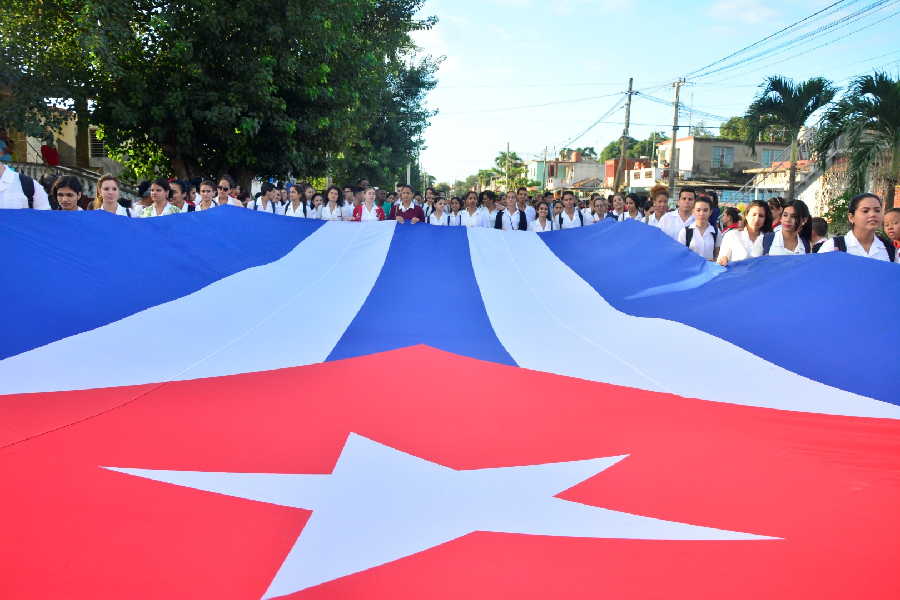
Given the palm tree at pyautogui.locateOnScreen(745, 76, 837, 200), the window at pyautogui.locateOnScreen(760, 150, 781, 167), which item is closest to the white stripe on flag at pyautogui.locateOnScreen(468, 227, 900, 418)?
the palm tree at pyautogui.locateOnScreen(745, 76, 837, 200)

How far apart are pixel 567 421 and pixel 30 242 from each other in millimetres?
2879

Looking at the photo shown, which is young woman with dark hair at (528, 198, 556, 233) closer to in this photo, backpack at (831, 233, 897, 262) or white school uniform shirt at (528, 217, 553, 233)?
white school uniform shirt at (528, 217, 553, 233)

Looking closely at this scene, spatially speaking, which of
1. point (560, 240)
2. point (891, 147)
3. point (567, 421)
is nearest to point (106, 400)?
point (567, 421)

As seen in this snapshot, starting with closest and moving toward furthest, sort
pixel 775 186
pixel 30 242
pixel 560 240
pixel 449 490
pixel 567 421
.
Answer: pixel 449 490, pixel 567 421, pixel 30 242, pixel 560 240, pixel 775 186

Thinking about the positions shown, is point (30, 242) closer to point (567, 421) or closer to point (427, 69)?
point (567, 421)

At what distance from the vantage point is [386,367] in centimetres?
306

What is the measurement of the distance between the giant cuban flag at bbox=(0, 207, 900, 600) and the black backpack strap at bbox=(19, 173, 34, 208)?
28.0 inches

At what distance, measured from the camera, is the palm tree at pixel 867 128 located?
1027 cm

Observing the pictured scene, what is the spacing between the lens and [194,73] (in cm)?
1037

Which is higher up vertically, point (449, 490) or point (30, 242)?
point (30, 242)

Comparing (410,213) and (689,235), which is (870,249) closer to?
(689,235)

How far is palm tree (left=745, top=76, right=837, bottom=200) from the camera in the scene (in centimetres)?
1287

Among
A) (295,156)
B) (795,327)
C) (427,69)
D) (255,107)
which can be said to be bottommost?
(795,327)

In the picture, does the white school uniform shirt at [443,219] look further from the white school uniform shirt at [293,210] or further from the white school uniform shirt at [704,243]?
the white school uniform shirt at [704,243]
